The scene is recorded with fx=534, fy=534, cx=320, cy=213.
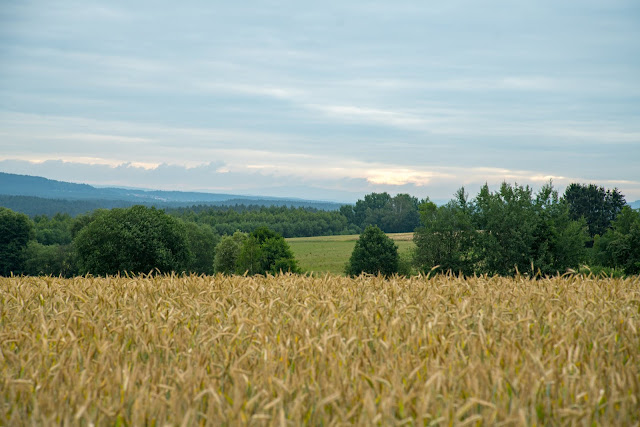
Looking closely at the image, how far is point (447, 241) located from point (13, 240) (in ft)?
258

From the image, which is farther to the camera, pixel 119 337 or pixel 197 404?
pixel 119 337

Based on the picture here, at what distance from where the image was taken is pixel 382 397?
3.25 meters

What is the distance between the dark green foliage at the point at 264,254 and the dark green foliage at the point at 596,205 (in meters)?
61.0

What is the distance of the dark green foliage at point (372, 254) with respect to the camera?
249 ft

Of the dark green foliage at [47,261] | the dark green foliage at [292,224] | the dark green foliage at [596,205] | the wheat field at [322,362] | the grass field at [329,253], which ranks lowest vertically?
the dark green foliage at [47,261]

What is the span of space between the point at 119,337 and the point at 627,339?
434cm

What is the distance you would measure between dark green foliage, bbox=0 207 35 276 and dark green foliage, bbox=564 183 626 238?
339ft

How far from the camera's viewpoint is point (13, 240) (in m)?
98.9

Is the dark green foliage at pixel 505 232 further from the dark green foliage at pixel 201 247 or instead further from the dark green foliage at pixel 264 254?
the dark green foliage at pixel 201 247

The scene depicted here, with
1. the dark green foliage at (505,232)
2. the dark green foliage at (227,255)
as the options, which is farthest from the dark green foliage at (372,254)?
the dark green foliage at (227,255)

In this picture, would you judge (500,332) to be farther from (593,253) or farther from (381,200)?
(381,200)

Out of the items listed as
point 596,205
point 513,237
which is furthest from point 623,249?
point 596,205

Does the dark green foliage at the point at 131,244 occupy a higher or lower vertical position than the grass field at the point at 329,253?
higher

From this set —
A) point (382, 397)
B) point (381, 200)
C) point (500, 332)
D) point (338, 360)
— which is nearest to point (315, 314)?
point (338, 360)
